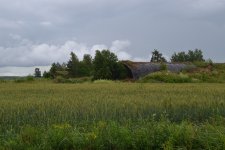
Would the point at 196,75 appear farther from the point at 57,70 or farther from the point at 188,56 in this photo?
the point at 188,56

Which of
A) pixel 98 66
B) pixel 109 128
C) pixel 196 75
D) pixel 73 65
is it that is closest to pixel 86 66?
pixel 73 65

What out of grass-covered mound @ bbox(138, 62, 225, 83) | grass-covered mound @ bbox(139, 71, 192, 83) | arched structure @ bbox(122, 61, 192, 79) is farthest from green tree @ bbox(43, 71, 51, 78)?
Result: grass-covered mound @ bbox(139, 71, 192, 83)

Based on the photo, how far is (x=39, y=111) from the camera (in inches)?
416

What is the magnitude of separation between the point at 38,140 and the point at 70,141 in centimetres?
66

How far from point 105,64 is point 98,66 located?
1.18m

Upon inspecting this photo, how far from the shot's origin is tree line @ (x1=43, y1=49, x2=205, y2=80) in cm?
3378

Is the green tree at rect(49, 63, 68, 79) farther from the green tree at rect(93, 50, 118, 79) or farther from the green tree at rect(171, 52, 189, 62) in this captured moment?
the green tree at rect(171, 52, 189, 62)

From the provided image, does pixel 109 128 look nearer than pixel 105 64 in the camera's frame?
Yes

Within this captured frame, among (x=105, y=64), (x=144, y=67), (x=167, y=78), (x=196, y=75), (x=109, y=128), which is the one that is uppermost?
(x=105, y=64)

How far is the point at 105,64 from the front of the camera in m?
33.7

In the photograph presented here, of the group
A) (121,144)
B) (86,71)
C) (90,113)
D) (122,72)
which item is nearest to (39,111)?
(90,113)

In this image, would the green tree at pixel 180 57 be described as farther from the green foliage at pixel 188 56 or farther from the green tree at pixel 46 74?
the green tree at pixel 46 74

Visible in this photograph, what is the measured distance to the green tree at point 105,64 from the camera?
33.4 metres

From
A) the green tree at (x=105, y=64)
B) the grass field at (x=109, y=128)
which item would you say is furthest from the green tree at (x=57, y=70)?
the grass field at (x=109, y=128)
